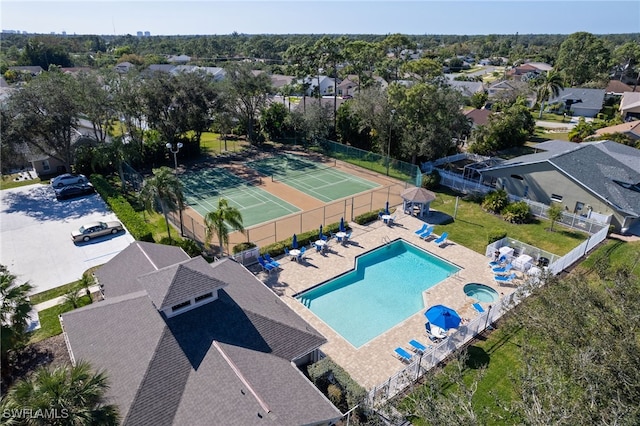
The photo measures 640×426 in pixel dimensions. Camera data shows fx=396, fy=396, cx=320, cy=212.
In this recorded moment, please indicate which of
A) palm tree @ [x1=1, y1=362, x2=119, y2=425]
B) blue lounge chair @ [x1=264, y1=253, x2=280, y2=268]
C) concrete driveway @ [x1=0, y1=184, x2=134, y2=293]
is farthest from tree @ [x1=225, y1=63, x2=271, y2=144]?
palm tree @ [x1=1, y1=362, x2=119, y2=425]

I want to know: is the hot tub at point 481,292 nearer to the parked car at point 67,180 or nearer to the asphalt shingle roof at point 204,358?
the asphalt shingle roof at point 204,358

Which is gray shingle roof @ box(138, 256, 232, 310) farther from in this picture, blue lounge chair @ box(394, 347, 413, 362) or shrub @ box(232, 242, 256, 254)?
blue lounge chair @ box(394, 347, 413, 362)

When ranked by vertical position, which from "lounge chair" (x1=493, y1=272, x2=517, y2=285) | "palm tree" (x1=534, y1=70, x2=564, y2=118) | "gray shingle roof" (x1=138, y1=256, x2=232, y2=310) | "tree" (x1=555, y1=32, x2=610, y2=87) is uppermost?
"tree" (x1=555, y1=32, x2=610, y2=87)

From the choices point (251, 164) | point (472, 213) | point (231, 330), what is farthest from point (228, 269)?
point (251, 164)

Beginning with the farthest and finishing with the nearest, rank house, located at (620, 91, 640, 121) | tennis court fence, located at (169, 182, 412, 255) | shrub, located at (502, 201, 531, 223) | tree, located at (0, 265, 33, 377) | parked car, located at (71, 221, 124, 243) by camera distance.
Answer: house, located at (620, 91, 640, 121), shrub, located at (502, 201, 531, 223), tennis court fence, located at (169, 182, 412, 255), parked car, located at (71, 221, 124, 243), tree, located at (0, 265, 33, 377)

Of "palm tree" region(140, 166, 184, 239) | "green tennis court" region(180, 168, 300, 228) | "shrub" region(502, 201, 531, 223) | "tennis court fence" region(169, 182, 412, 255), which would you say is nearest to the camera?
"palm tree" region(140, 166, 184, 239)

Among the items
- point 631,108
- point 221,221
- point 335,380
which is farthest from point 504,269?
point 631,108

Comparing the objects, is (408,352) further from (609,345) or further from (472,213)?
(472,213)
